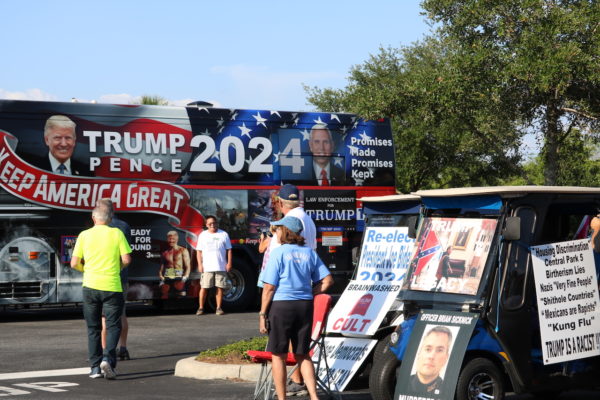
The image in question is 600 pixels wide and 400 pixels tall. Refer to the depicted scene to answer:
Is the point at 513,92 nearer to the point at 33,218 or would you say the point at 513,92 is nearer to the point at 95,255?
the point at 33,218

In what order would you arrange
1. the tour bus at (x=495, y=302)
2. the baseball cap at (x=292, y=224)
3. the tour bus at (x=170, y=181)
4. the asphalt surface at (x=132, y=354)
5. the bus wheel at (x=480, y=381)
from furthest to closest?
the tour bus at (x=170, y=181) → the asphalt surface at (x=132, y=354) → the baseball cap at (x=292, y=224) → the tour bus at (x=495, y=302) → the bus wheel at (x=480, y=381)

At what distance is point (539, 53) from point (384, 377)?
12.9m

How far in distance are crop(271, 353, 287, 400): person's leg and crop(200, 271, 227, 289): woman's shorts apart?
961 centimetres

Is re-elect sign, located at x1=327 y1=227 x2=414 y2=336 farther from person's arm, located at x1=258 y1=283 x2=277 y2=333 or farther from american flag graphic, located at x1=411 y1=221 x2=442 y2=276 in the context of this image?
person's arm, located at x1=258 y1=283 x2=277 y2=333

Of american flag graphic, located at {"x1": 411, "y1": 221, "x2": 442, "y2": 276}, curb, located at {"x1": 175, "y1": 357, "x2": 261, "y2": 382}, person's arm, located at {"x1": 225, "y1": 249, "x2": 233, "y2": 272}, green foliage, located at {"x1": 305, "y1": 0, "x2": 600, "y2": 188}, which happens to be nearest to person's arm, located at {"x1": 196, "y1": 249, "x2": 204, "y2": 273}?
person's arm, located at {"x1": 225, "y1": 249, "x2": 233, "y2": 272}

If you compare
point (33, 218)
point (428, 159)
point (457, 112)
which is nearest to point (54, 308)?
point (33, 218)

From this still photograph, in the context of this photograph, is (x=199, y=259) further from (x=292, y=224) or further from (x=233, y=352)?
(x=292, y=224)

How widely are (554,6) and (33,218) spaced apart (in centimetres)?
1143

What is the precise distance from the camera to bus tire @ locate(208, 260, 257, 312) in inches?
741

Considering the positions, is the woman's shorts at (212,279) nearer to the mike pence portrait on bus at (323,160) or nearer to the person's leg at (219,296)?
the person's leg at (219,296)

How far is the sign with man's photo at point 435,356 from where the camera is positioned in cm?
799

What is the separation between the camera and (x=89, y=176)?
56.9 feet

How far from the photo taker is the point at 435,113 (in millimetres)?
22031

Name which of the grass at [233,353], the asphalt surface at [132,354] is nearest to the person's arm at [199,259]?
the asphalt surface at [132,354]
